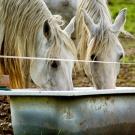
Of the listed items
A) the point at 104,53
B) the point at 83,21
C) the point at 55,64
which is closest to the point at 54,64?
the point at 55,64

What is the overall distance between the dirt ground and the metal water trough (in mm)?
914

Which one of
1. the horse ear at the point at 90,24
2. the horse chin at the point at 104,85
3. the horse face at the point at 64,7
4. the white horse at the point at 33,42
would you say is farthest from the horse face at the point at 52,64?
the horse face at the point at 64,7

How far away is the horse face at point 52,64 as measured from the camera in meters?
5.16

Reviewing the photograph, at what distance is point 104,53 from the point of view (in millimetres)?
5367

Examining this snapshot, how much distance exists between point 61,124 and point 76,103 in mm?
180

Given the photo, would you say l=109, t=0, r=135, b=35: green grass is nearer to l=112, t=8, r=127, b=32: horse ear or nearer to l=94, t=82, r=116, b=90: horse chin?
l=112, t=8, r=127, b=32: horse ear

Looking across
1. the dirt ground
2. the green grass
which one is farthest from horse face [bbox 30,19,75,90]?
the green grass

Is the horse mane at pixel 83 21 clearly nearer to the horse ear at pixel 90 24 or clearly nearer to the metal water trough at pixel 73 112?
the horse ear at pixel 90 24

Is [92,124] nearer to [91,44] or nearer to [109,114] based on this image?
[109,114]

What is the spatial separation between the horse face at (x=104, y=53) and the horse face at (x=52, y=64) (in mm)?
220

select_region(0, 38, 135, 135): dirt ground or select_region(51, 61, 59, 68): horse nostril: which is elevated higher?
select_region(51, 61, 59, 68): horse nostril

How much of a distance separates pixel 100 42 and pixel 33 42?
58 centimetres

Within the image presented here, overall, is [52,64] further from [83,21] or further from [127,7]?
[127,7]

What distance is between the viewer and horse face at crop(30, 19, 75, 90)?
5156 mm
